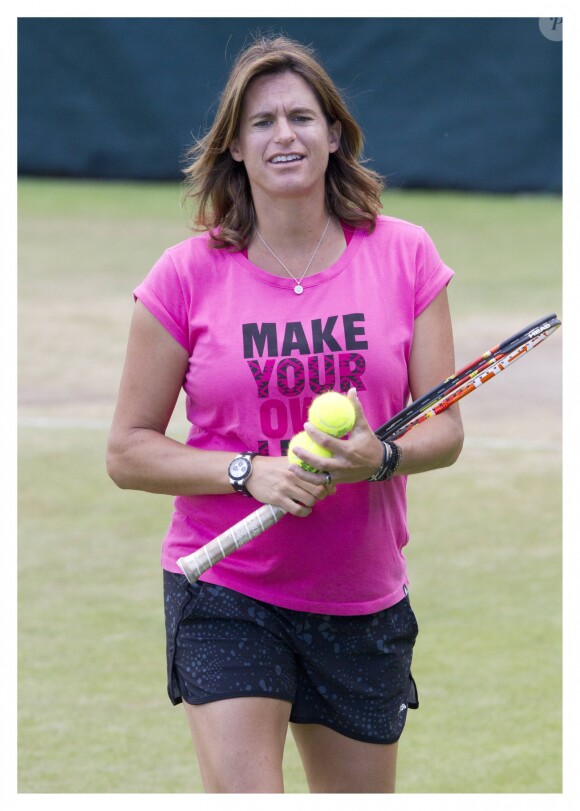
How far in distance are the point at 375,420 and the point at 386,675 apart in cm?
65

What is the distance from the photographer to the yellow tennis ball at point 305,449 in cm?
289

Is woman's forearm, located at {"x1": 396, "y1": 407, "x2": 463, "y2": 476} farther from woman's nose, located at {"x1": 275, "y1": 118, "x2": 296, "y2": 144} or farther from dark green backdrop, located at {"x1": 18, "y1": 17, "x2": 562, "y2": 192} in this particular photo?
dark green backdrop, located at {"x1": 18, "y1": 17, "x2": 562, "y2": 192}

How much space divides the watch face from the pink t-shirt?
105 millimetres

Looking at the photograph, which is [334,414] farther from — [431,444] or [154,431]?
[154,431]

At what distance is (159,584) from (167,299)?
3.33 m

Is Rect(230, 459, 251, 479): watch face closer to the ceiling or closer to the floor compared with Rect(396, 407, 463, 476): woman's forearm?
closer to the floor

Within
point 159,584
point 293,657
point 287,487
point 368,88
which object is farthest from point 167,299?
point 368,88

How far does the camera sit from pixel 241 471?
9.96 ft

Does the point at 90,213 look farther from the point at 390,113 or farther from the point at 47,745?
the point at 47,745

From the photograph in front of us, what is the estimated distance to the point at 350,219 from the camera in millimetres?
3305

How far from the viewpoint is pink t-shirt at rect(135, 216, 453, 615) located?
10.2 feet

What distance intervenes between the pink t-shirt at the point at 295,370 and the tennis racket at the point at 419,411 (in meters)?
0.08

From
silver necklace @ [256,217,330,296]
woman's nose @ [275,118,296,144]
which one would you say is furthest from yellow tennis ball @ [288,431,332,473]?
woman's nose @ [275,118,296,144]
